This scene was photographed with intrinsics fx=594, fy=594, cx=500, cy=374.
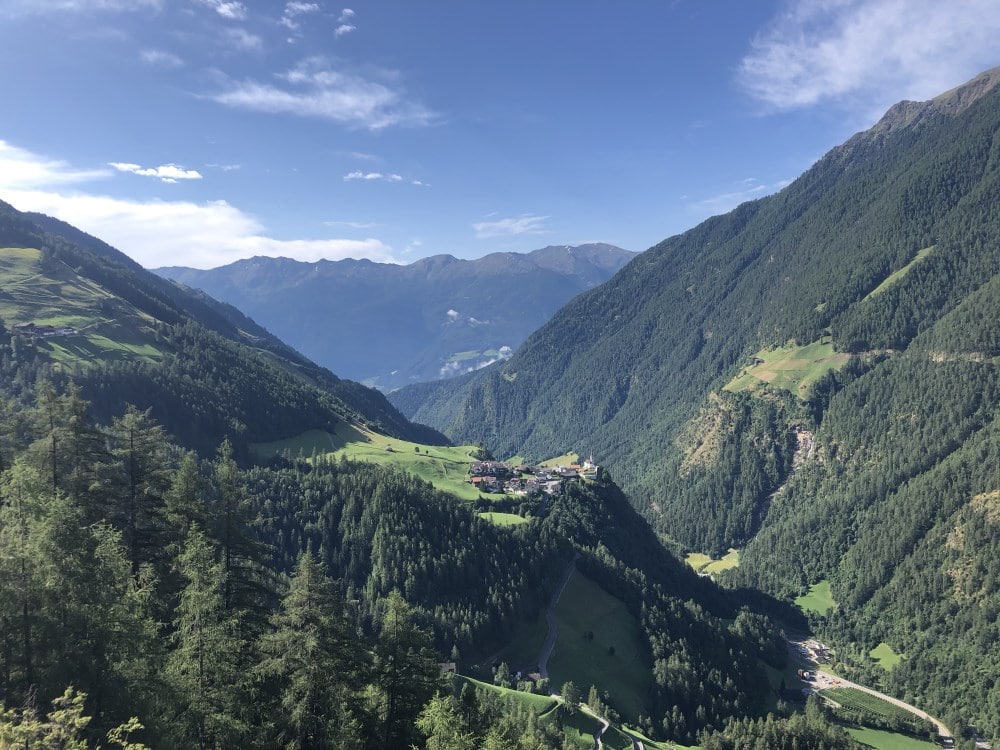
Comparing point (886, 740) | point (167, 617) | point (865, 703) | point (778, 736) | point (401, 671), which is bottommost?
point (886, 740)

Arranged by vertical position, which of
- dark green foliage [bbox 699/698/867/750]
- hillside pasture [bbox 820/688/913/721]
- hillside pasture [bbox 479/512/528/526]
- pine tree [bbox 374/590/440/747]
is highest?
pine tree [bbox 374/590/440/747]

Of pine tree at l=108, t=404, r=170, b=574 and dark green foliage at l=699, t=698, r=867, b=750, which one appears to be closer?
pine tree at l=108, t=404, r=170, b=574

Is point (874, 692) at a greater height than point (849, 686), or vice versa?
point (849, 686)

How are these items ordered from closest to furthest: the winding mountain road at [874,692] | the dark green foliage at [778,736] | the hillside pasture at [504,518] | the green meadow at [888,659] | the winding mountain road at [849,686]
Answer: the dark green foliage at [778,736] < the winding mountain road at [874,692] < the hillside pasture at [504,518] < the winding mountain road at [849,686] < the green meadow at [888,659]

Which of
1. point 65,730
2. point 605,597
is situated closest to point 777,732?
point 605,597

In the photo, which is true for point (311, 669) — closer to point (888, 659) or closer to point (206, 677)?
point (206, 677)

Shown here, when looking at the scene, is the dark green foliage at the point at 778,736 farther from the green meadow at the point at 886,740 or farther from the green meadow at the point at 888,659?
the green meadow at the point at 888,659

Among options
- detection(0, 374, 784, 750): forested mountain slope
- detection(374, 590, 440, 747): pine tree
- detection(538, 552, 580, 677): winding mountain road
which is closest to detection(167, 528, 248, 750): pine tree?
detection(0, 374, 784, 750): forested mountain slope

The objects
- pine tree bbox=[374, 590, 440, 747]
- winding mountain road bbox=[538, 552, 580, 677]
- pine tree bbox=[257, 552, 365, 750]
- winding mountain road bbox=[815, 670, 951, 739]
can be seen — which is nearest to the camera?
pine tree bbox=[257, 552, 365, 750]

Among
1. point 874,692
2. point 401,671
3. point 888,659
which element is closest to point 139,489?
point 401,671

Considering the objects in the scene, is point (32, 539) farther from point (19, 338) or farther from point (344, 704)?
point (19, 338)

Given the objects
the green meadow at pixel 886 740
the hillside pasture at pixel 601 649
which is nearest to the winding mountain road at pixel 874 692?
the green meadow at pixel 886 740

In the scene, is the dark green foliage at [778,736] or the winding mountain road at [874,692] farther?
the winding mountain road at [874,692]

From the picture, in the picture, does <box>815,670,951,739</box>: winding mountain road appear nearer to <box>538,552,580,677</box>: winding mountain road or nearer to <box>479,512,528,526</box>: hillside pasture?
<box>538,552,580,677</box>: winding mountain road
